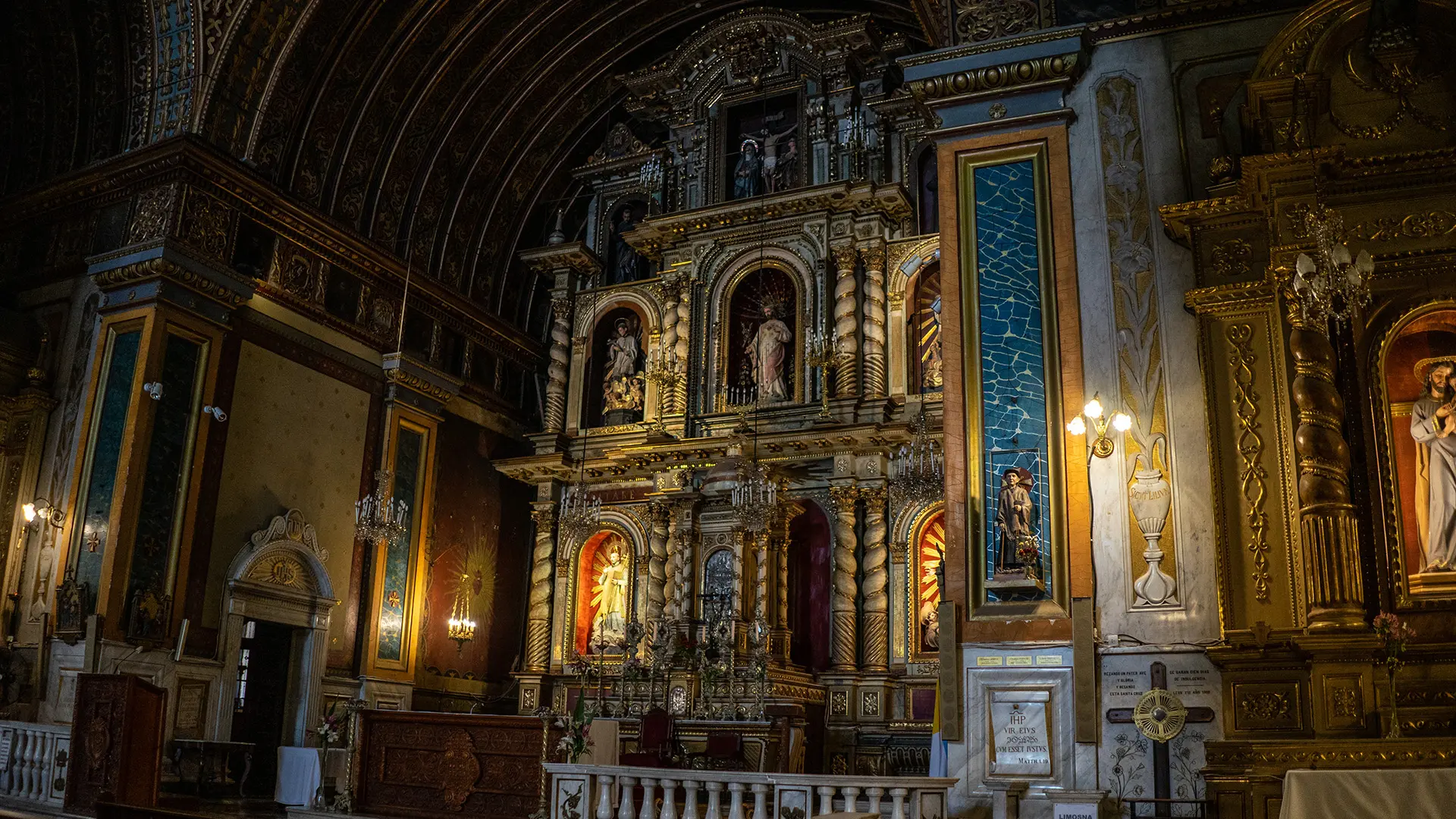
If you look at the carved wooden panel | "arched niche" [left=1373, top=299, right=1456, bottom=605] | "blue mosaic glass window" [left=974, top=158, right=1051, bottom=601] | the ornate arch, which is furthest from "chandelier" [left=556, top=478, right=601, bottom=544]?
"arched niche" [left=1373, top=299, right=1456, bottom=605]

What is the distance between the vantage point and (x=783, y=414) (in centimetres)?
1705

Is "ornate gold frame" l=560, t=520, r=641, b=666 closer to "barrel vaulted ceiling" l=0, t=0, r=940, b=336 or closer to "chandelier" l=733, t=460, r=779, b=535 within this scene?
"chandelier" l=733, t=460, r=779, b=535

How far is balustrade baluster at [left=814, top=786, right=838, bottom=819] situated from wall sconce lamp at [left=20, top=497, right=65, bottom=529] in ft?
34.2

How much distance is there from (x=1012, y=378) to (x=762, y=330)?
29.1 feet

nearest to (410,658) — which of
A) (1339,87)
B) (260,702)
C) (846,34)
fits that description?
(260,702)

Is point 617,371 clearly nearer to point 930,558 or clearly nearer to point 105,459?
point 930,558

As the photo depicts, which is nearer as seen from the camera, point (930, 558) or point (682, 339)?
point (930, 558)

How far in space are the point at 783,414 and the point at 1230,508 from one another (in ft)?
29.3

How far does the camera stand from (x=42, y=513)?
14.2 meters

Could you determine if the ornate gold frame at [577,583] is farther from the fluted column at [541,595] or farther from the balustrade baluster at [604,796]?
the balustrade baluster at [604,796]

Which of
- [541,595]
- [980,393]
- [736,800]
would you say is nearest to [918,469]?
[980,393]

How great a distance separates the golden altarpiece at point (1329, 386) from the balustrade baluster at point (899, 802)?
2.00m

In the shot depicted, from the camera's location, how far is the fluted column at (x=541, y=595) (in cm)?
1781

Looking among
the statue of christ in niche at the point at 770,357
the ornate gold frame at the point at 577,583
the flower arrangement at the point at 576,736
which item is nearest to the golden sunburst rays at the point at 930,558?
the statue of christ in niche at the point at 770,357
